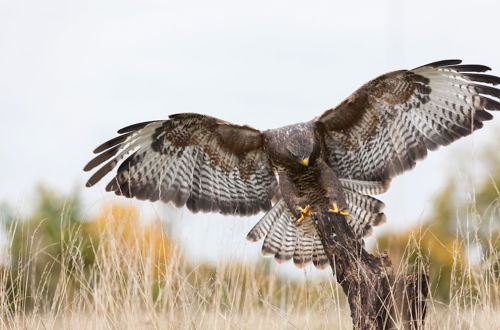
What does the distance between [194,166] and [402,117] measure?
7.75 ft

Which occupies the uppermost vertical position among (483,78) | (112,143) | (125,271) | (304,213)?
(483,78)

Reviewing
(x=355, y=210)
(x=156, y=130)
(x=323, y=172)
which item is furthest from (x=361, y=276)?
(x=156, y=130)

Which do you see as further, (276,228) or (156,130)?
(276,228)

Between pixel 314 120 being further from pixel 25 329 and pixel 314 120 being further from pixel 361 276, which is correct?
pixel 25 329

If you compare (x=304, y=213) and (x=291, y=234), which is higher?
(x=304, y=213)

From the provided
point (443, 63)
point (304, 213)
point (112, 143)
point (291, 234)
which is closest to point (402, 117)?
point (443, 63)

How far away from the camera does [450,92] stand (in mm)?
6941

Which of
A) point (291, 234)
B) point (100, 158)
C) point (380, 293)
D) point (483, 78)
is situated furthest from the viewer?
point (291, 234)

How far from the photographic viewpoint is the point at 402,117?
7.15 meters

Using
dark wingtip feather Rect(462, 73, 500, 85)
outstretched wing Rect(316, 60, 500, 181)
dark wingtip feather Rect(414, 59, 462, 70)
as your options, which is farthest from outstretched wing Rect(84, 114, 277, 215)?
dark wingtip feather Rect(462, 73, 500, 85)

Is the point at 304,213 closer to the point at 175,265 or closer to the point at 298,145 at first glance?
the point at 298,145

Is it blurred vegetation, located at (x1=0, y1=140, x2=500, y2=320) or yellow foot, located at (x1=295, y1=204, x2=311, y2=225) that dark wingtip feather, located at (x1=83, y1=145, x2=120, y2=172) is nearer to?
blurred vegetation, located at (x1=0, y1=140, x2=500, y2=320)

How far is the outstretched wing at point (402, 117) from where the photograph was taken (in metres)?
6.76

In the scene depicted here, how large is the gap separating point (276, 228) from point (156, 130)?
1.85m
